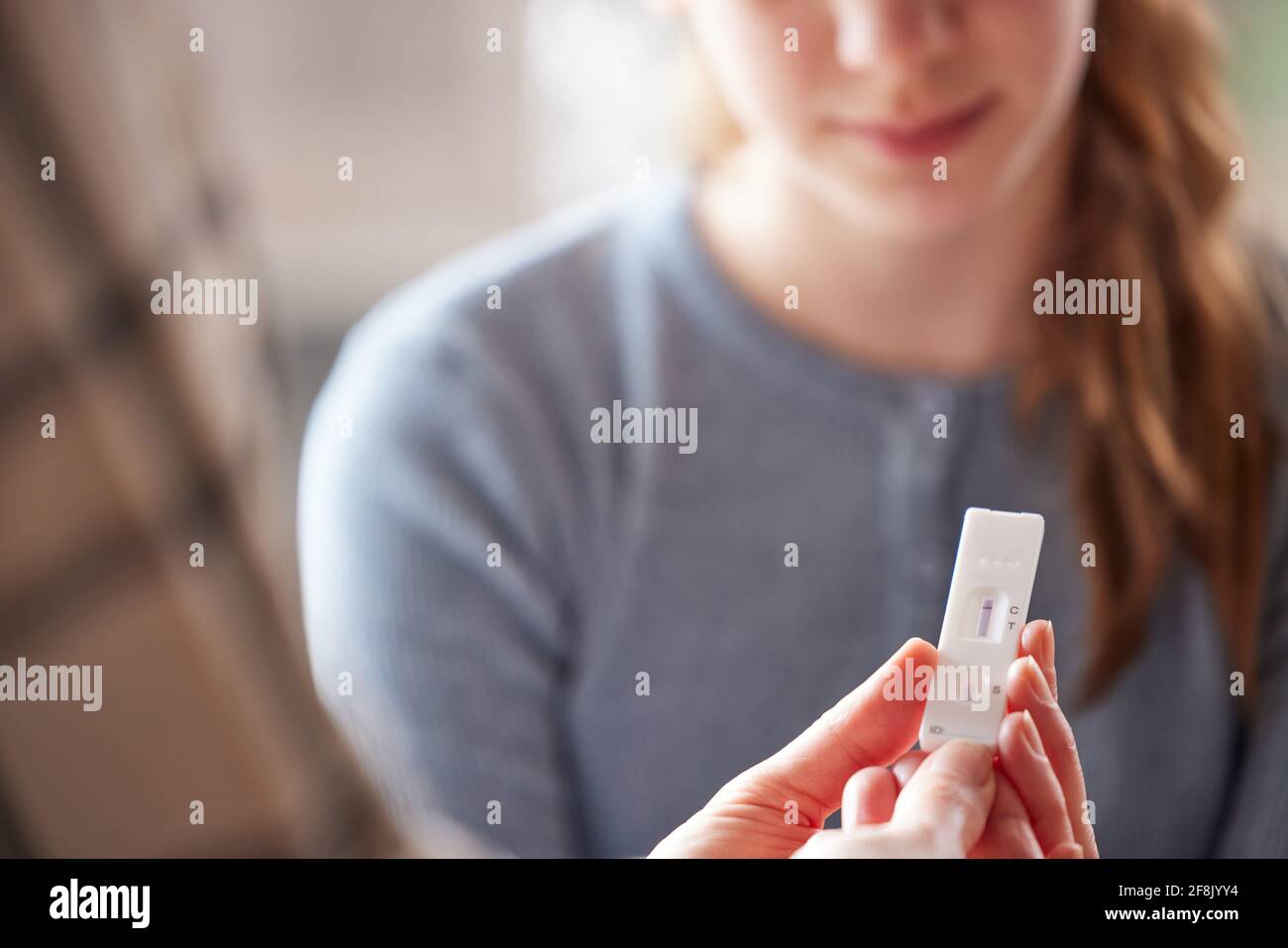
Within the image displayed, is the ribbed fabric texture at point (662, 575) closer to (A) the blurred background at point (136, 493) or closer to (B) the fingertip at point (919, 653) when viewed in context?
(B) the fingertip at point (919, 653)

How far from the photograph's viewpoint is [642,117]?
0.76 metres

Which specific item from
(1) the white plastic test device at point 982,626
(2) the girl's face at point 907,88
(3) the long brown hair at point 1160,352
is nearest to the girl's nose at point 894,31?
(2) the girl's face at point 907,88

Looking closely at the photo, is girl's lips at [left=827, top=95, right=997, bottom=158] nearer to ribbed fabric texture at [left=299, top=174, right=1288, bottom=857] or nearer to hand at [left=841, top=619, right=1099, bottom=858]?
ribbed fabric texture at [left=299, top=174, right=1288, bottom=857]

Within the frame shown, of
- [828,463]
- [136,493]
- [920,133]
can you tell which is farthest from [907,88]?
[136,493]

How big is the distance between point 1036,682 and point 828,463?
0.21 m

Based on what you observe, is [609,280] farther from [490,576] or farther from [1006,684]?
[1006,684]

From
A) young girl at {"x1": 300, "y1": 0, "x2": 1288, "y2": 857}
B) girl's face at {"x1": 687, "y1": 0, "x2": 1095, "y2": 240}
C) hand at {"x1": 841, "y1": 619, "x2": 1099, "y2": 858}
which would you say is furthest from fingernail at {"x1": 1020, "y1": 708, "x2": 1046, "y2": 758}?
girl's face at {"x1": 687, "y1": 0, "x2": 1095, "y2": 240}

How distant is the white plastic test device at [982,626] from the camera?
0.33 m

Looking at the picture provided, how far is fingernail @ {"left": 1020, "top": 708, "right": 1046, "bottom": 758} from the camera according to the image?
1.09 feet

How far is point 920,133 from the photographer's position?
486mm

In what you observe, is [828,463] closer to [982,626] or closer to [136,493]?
[982,626]
